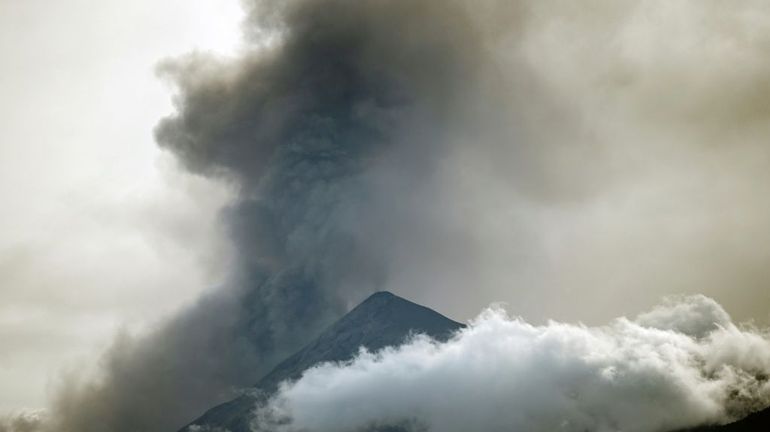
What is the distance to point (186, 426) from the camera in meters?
186

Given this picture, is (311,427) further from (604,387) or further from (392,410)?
(604,387)

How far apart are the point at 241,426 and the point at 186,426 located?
1812 centimetres

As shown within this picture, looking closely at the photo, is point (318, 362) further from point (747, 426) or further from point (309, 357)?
point (747, 426)

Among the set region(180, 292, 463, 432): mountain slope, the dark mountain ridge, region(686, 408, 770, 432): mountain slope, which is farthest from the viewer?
region(180, 292, 463, 432): mountain slope

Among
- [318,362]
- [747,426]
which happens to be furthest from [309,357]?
[747,426]

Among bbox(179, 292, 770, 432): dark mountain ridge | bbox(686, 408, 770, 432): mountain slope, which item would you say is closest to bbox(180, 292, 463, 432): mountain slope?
bbox(179, 292, 770, 432): dark mountain ridge

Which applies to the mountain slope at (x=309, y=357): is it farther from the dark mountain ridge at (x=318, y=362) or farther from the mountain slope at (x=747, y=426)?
the mountain slope at (x=747, y=426)

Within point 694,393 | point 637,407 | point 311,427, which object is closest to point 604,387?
point 637,407

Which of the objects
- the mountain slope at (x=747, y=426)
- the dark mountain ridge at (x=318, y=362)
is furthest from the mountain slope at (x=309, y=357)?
the mountain slope at (x=747, y=426)

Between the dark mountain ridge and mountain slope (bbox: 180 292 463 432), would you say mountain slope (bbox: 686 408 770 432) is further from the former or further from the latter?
mountain slope (bbox: 180 292 463 432)

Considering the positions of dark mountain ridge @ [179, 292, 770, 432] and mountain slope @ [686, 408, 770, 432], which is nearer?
mountain slope @ [686, 408, 770, 432]

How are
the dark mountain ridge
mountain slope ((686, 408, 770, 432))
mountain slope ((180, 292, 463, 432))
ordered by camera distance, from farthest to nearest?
mountain slope ((180, 292, 463, 432)) < the dark mountain ridge < mountain slope ((686, 408, 770, 432))

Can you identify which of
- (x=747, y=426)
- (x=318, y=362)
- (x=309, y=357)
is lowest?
(x=747, y=426)

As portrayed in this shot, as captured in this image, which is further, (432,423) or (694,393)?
(694,393)
